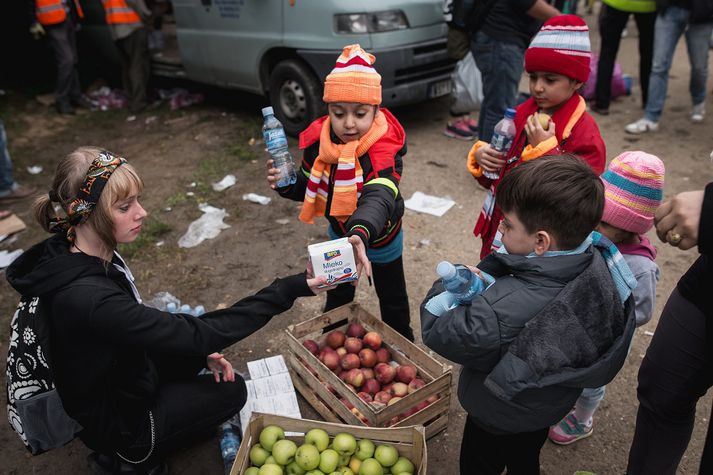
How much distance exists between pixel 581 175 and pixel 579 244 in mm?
240

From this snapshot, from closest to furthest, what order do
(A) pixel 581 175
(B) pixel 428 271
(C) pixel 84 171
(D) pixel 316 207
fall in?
(A) pixel 581 175
(C) pixel 84 171
(D) pixel 316 207
(B) pixel 428 271

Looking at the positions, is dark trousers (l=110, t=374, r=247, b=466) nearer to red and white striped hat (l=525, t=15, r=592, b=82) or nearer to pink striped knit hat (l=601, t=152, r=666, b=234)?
pink striped knit hat (l=601, t=152, r=666, b=234)

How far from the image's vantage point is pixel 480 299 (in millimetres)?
1782

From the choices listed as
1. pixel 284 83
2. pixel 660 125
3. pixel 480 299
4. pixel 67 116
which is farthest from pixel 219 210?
pixel 660 125

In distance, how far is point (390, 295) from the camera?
10.3 ft

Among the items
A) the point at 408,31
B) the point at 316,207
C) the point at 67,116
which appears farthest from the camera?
the point at 67,116

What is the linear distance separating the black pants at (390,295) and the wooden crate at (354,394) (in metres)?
0.10

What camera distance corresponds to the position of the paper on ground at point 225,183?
574 centimetres

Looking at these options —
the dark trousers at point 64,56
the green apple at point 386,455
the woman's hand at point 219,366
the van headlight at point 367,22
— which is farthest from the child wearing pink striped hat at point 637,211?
the dark trousers at point 64,56

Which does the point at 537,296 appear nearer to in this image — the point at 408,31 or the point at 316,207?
the point at 316,207

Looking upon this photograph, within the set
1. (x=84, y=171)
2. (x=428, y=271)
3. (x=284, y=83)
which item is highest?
(x=84, y=171)

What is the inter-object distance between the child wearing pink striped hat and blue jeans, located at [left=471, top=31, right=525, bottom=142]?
323cm

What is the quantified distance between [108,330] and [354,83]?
1.56 metres

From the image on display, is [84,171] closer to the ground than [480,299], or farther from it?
farther from it
